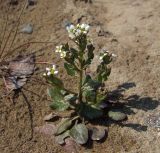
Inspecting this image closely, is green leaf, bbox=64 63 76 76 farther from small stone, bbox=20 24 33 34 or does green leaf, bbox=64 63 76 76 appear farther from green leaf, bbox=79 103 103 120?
small stone, bbox=20 24 33 34

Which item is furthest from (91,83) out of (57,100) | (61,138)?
(61,138)

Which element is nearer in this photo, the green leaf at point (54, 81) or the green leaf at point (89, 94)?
the green leaf at point (54, 81)

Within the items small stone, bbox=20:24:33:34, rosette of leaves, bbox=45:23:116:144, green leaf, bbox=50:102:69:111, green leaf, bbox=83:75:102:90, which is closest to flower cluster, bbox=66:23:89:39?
rosette of leaves, bbox=45:23:116:144

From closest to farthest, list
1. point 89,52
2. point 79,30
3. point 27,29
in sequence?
point 79,30, point 89,52, point 27,29

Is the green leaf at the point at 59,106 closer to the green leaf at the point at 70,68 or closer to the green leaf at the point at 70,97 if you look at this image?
the green leaf at the point at 70,97

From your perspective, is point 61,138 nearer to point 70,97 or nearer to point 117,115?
point 70,97

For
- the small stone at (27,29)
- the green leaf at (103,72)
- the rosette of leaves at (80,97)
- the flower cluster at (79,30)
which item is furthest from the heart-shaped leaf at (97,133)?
the small stone at (27,29)
